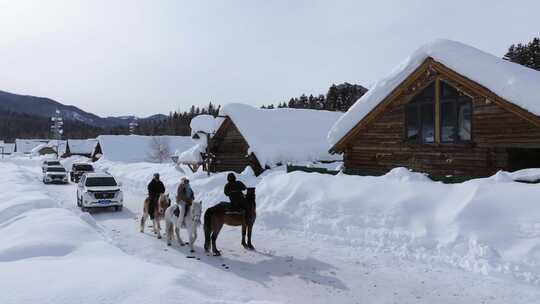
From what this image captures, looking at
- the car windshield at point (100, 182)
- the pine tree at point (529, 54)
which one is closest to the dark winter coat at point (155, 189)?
the car windshield at point (100, 182)

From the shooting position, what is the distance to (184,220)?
37.7 ft

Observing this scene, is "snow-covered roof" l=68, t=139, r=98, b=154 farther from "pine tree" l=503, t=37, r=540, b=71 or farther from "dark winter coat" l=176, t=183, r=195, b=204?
"dark winter coat" l=176, t=183, r=195, b=204

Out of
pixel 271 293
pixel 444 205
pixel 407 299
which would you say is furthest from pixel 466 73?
pixel 271 293

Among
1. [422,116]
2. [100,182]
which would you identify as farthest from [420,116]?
[100,182]

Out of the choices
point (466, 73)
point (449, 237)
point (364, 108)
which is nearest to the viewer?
point (449, 237)

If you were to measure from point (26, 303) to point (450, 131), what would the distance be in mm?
14622

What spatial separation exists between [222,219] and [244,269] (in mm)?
1977

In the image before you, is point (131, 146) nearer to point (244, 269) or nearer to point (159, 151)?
point (159, 151)

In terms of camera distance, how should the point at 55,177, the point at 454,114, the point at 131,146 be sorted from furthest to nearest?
the point at 131,146 < the point at 55,177 < the point at 454,114

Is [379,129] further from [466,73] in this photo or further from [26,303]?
[26,303]

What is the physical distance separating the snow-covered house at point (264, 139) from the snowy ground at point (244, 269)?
12949 mm

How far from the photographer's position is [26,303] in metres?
4.93

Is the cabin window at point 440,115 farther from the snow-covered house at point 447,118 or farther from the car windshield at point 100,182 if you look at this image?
the car windshield at point 100,182

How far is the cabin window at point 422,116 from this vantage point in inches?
628
